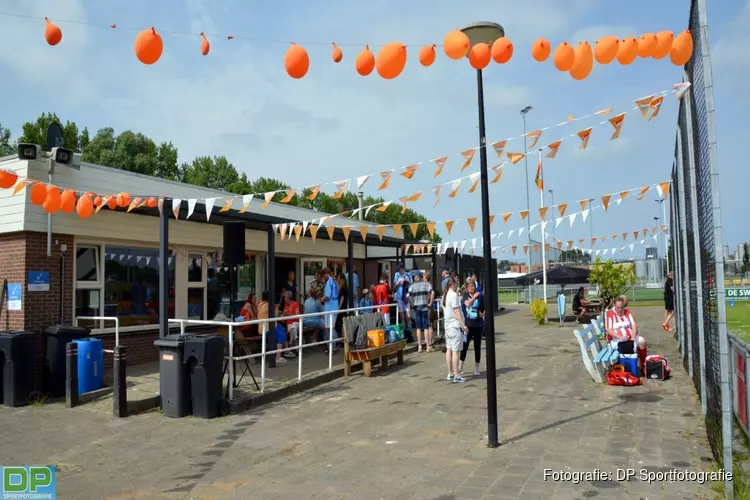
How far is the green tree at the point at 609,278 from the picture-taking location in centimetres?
2031

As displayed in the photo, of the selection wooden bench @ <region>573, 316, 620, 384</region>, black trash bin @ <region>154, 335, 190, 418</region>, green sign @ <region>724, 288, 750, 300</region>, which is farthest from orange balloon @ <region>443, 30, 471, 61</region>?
green sign @ <region>724, 288, 750, 300</region>

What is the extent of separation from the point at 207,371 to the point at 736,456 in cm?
596

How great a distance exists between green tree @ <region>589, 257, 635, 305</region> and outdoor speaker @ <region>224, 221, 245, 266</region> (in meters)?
15.0

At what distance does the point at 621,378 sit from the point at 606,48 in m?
5.60

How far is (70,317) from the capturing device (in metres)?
9.98

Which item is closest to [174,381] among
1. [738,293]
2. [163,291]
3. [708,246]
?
[163,291]

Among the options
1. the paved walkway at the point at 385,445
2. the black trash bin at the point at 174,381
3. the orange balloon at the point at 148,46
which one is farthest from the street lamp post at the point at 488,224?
the black trash bin at the point at 174,381

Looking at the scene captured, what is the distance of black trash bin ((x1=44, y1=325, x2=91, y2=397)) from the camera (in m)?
8.84

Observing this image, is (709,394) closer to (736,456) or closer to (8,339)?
(736,456)

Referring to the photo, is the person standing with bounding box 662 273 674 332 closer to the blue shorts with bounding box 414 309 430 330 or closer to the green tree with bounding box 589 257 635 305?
the green tree with bounding box 589 257 635 305

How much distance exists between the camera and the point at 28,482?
205 inches

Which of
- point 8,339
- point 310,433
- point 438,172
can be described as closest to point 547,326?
point 438,172

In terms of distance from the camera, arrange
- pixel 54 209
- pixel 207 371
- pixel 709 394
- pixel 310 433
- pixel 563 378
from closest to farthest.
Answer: pixel 709 394 < pixel 310 433 < pixel 207 371 < pixel 54 209 < pixel 563 378

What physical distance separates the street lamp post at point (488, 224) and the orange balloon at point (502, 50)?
0.17 meters
